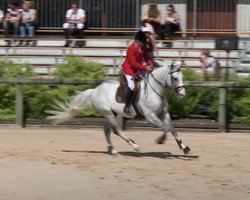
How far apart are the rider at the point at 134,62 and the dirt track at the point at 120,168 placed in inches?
43.8

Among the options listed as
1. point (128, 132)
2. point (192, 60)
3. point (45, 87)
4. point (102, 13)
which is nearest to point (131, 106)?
point (128, 132)

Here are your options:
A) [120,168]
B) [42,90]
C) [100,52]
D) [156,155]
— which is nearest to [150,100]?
[156,155]

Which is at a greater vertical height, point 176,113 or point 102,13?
point 102,13

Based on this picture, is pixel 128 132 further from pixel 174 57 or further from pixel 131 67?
pixel 174 57

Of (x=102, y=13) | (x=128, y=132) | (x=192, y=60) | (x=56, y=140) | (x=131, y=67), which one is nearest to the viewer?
(x=131, y=67)

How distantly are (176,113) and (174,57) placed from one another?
22.0 ft

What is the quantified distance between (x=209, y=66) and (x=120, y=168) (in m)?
9.14

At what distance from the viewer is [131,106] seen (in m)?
13.7

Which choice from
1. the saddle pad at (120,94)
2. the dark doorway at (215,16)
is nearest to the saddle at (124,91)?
the saddle pad at (120,94)

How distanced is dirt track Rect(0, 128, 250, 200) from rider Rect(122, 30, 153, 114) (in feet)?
3.65

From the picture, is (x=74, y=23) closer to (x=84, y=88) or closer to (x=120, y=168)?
(x=84, y=88)

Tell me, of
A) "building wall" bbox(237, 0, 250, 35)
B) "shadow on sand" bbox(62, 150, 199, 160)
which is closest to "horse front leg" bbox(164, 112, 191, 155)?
"shadow on sand" bbox(62, 150, 199, 160)

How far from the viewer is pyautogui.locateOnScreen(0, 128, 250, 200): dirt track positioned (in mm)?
10289

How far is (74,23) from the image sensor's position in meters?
25.9
